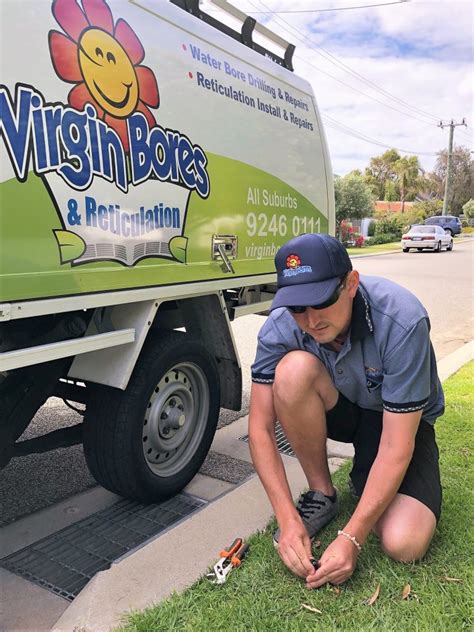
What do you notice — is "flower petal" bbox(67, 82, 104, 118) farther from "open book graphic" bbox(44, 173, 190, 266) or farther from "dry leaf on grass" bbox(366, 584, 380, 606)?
"dry leaf on grass" bbox(366, 584, 380, 606)

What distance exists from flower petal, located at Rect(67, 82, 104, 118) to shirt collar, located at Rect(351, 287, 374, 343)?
1346mm

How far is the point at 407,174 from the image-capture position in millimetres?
68375

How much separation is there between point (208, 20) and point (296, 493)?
8.99 feet

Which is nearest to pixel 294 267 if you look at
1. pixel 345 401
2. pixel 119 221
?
pixel 345 401

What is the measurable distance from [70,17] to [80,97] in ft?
1.00

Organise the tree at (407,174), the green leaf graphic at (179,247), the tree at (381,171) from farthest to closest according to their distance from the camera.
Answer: the tree at (381,171)
the tree at (407,174)
the green leaf graphic at (179,247)

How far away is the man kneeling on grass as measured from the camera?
2.20 metres

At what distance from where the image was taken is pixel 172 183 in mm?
2891

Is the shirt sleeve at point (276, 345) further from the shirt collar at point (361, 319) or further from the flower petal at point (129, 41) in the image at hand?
the flower petal at point (129, 41)

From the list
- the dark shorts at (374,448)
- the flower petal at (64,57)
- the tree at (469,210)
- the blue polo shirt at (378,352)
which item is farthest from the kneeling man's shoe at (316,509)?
the tree at (469,210)

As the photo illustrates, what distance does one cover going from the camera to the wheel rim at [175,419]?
122 inches

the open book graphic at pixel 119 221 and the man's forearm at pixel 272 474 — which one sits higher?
the open book graphic at pixel 119 221

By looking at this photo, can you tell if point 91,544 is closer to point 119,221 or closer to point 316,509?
point 316,509

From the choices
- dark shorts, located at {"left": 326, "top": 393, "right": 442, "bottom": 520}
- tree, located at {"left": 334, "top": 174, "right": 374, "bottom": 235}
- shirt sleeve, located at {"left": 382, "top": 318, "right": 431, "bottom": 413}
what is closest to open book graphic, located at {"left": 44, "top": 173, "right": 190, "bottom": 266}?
dark shorts, located at {"left": 326, "top": 393, "right": 442, "bottom": 520}
